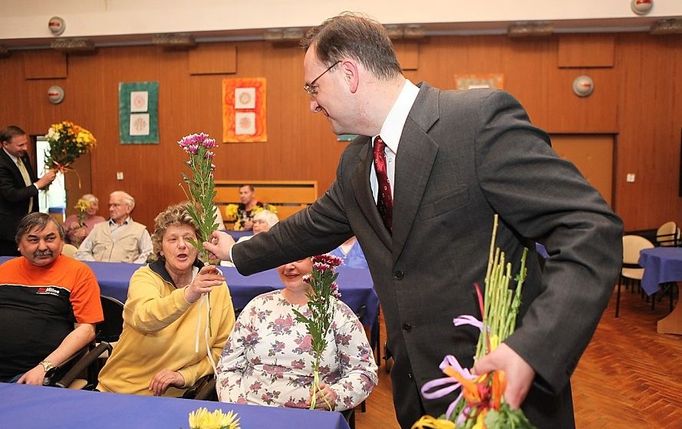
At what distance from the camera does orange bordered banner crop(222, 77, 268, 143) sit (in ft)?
29.5

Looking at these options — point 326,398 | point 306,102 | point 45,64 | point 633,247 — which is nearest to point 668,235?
point 633,247

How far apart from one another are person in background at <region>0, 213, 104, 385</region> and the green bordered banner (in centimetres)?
670

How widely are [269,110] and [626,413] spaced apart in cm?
674

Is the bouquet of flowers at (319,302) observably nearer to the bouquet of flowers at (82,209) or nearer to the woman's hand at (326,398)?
the woman's hand at (326,398)

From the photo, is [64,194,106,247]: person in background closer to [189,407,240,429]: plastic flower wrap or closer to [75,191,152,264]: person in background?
[75,191,152,264]: person in background

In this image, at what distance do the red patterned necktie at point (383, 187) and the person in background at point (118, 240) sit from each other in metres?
4.29

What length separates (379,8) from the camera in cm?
808

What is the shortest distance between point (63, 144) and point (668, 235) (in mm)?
6954

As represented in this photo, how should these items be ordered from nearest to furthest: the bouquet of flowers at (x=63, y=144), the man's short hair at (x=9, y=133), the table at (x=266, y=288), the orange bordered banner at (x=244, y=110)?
the table at (x=266, y=288), the man's short hair at (x=9, y=133), the bouquet of flowers at (x=63, y=144), the orange bordered banner at (x=244, y=110)

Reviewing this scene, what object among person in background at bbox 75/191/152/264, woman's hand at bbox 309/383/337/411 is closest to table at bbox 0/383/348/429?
woman's hand at bbox 309/383/337/411

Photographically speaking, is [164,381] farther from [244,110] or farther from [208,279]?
[244,110]

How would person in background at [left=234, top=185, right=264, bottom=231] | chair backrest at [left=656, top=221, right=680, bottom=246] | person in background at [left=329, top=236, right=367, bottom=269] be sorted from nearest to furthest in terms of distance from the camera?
person in background at [left=329, top=236, right=367, bottom=269], person in background at [left=234, top=185, right=264, bottom=231], chair backrest at [left=656, top=221, right=680, bottom=246]

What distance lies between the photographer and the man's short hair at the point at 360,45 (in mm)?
1312

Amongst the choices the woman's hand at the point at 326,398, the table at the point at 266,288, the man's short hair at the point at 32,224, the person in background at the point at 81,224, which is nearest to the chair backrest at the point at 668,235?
the table at the point at 266,288
